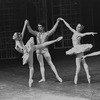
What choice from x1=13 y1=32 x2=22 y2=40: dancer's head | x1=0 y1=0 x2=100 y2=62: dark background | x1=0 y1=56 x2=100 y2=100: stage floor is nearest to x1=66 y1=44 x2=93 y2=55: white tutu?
x1=0 y1=56 x2=100 y2=100: stage floor

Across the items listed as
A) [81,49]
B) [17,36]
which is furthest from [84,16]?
[17,36]

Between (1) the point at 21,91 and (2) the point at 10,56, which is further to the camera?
(2) the point at 10,56

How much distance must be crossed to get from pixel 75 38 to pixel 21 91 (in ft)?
5.52

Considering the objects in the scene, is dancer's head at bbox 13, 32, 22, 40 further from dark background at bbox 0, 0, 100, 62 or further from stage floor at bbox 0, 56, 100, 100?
dark background at bbox 0, 0, 100, 62

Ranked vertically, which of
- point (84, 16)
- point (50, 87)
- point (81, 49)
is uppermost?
point (84, 16)

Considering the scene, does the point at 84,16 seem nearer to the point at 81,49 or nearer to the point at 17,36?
the point at 81,49

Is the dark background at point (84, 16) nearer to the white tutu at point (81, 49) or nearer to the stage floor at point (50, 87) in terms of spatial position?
the stage floor at point (50, 87)

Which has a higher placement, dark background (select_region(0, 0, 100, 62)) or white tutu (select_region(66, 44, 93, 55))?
dark background (select_region(0, 0, 100, 62))

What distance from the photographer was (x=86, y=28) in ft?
51.9

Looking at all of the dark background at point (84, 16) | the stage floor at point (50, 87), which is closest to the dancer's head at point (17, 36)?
the stage floor at point (50, 87)

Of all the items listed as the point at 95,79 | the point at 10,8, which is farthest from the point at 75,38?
the point at 10,8

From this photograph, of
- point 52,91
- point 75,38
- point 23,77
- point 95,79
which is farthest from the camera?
point 23,77

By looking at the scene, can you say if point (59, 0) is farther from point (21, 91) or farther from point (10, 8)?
point (21, 91)

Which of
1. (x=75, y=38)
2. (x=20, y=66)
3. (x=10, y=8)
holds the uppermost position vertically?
(x=10, y=8)
